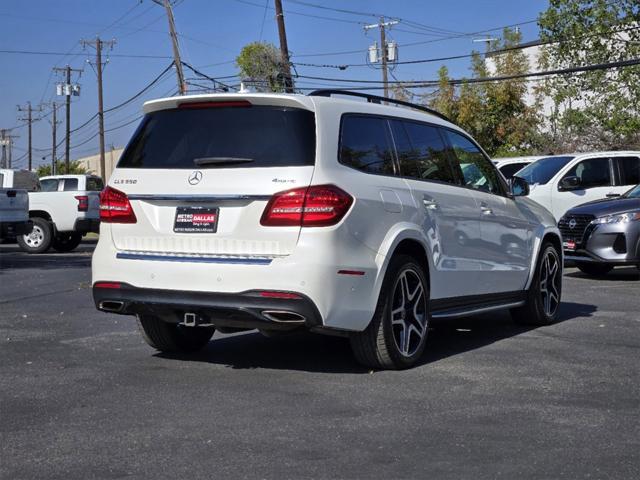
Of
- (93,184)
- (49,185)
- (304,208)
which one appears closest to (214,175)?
(304,208)

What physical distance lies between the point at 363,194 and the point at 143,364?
208cm

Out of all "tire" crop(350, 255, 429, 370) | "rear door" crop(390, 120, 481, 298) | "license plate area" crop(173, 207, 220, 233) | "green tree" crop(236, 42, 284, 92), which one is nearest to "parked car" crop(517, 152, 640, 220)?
"rear door" crop(390, 120, 481, 298)

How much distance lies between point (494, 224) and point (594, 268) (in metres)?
7.26

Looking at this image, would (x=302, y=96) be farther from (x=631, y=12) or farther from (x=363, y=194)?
(x=631, y=12)

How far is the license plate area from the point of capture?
20.9 feet

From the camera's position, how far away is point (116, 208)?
6.80 metres

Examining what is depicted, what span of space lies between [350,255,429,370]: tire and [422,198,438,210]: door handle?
0.46 meters

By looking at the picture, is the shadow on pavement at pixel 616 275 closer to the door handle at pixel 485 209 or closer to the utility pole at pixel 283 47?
the door handle at pixel 485 209

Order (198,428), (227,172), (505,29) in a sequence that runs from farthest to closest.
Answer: (505,29), (227,172), (198,428)

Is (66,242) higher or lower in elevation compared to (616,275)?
higher

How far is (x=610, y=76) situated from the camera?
3456 centimetres

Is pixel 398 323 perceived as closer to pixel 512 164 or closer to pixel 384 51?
pixel 512 164

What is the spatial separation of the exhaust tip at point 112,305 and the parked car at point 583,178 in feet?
38.5

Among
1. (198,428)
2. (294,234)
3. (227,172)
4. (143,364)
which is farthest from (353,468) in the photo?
(143,364)
